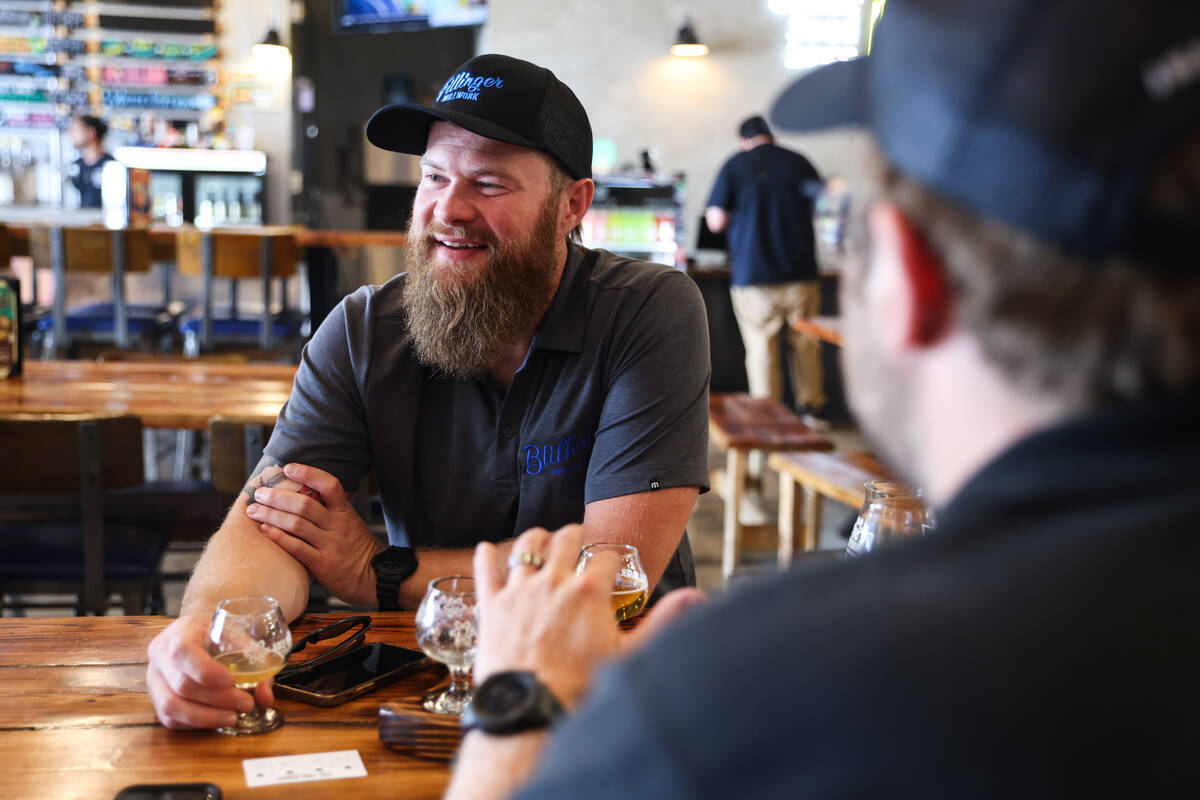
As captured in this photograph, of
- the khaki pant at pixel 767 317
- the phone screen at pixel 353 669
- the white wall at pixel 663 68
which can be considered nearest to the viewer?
the phone screen at pixel 353 669

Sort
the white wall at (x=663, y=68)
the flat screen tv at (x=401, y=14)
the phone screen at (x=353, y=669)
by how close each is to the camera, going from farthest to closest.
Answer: the white wall at (x=663, y=68)
the flat screen tv at (x=401, y=14)
the phone screen at (x=353, y=669)

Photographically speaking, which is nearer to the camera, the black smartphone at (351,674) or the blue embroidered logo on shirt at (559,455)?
the black smartphone at (351,674)

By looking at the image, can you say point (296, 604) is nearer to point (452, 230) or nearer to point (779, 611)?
point (452, 230)

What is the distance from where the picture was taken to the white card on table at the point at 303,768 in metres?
1.01

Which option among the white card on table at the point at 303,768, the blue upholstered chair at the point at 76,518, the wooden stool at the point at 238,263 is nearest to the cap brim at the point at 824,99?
the white card on table at the point at 303,768

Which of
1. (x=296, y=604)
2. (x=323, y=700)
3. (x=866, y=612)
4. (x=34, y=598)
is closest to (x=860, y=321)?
(x=866, y=612)

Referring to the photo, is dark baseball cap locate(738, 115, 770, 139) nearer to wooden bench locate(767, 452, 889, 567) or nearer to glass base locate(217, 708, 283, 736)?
wooden bench locate(767, 452, 889, 567)

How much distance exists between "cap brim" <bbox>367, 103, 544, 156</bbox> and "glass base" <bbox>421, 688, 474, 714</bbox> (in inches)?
38.2

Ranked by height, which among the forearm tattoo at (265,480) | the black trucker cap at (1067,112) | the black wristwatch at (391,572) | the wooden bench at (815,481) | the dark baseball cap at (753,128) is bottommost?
the wooden bench at (815,481)

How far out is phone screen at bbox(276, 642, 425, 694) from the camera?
1.21 metres

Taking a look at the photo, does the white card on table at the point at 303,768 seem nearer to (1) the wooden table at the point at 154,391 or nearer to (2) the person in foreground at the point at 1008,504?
(2) the person in foreground at the point at 1008,504

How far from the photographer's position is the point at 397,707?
109 cm

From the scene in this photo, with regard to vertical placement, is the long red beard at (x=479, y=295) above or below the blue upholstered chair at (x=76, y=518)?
above

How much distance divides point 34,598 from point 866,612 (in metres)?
3.75
